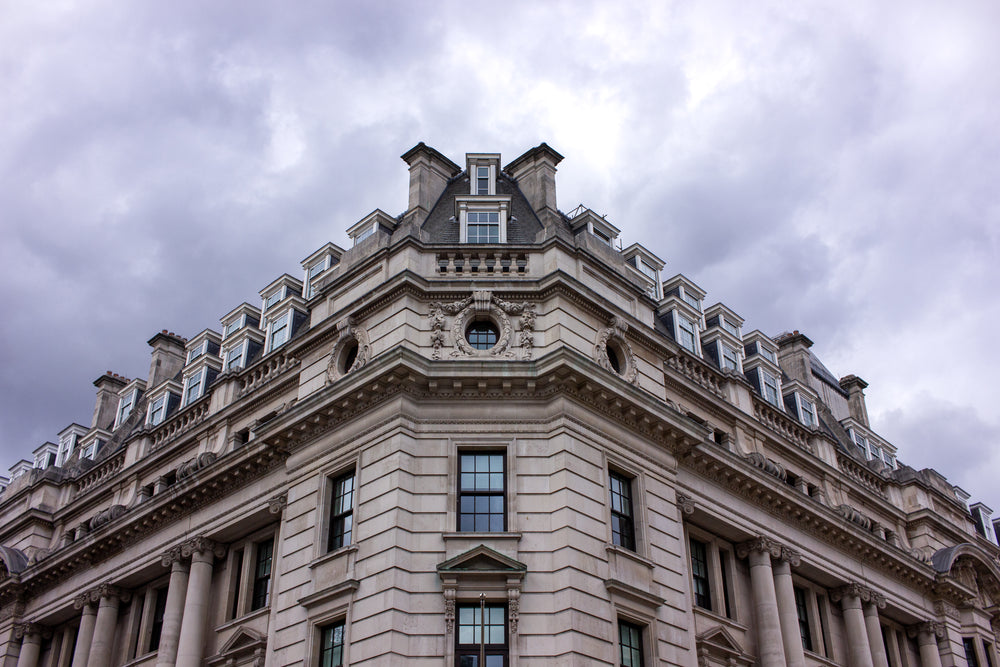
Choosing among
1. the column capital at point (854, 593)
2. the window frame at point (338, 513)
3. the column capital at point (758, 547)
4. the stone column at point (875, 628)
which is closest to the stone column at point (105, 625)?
the window frame at point (338, 513)

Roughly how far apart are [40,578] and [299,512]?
729 inches

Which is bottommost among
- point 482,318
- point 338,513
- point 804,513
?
point 338,513

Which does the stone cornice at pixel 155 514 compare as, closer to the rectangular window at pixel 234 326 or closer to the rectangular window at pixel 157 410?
the rectangular window at pixel 157 410

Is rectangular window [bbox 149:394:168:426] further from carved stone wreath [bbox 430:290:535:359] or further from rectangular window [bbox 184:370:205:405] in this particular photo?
carved stone wreath [bbox 430:290:535:359]

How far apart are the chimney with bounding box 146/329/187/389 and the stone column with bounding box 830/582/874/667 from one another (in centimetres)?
3147

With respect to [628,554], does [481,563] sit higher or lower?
lower

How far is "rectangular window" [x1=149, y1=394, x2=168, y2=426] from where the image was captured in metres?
44.6

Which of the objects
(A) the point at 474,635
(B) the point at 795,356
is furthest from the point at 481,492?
(B) the point at 795,356

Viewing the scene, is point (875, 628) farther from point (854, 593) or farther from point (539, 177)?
point (539, 177)

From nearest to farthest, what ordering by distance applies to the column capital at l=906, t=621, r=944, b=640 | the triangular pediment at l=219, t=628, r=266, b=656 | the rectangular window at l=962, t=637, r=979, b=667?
the triangular pediment at l=219, t=628, r=266, b=656 → the column capital at l=906, t=621, r=944, b=640 → the rectangular window at l=962, t=637, r=979, b=667

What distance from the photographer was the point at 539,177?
37.2 metres

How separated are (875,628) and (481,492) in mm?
20448

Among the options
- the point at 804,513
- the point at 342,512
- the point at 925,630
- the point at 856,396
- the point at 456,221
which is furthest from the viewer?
the point at 856,396

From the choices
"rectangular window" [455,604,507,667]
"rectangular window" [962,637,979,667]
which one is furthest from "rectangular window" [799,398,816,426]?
"rectangular window" [455,604,507,667]
